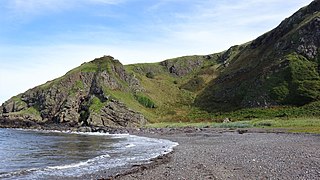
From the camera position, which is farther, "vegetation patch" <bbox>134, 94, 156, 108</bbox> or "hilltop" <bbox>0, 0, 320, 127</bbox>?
"vegetation patch" <bbox>134, 94, 156, 108</bbox>

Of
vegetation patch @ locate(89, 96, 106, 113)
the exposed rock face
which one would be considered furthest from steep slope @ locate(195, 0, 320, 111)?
vegetation patch @ locate(89, 96, 106, 113)

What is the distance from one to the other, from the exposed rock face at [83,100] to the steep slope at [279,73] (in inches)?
1581

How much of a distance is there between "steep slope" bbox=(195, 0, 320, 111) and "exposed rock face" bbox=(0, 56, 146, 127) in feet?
132

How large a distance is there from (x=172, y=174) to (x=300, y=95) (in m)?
105

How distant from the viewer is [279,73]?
429 feet

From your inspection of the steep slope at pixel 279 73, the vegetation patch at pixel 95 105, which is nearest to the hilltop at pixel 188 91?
the steep slope at pixel 279 73

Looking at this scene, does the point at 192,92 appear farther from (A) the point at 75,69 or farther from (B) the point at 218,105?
(A) the point at 75,69

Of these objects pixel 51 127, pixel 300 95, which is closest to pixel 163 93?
pixel 51 127

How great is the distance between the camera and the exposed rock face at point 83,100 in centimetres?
13275

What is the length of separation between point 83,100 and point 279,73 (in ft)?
272

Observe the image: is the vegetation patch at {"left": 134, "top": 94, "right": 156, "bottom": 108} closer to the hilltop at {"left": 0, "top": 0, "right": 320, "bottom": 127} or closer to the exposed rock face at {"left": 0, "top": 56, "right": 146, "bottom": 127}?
the hilltop at {"left": 0, "top": 0, "right": 320, "bottom": 127}

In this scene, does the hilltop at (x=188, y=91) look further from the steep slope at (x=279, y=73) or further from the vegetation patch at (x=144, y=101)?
the vegetation patch at (x=144, y=101)

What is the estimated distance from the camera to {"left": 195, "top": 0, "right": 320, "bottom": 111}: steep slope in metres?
122

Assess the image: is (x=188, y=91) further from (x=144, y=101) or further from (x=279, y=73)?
(x=279, y=73)
